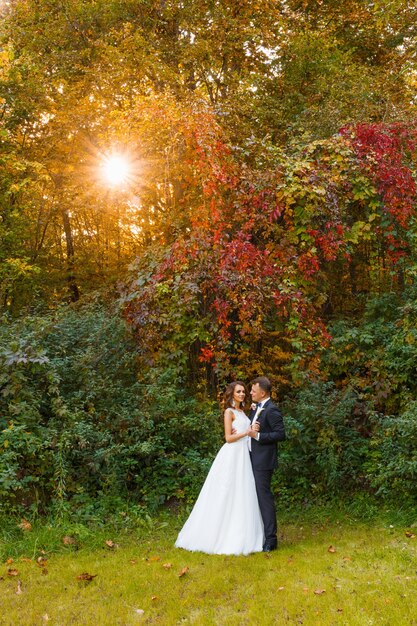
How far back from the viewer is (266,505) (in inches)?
223

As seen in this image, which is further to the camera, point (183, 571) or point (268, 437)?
point (268, 437)

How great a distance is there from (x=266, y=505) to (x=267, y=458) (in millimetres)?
455

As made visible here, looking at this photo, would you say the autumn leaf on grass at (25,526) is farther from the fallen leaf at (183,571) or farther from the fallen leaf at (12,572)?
the fallen leaf at (183,571)

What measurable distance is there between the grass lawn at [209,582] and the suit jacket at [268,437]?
880 millimetres

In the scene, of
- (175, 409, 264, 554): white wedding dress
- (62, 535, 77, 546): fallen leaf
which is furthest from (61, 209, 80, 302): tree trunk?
(175, 409, 264, 554): white wedding dress

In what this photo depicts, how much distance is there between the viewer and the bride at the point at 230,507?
5637 mm

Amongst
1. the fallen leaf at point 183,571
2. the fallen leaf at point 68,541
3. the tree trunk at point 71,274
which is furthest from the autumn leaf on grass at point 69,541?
the tree trunk at point 71,274

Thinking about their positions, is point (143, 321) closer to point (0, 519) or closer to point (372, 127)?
point (0, 519)

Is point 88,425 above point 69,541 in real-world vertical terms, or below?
above

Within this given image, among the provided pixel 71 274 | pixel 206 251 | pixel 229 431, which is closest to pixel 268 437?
pixel 229 431

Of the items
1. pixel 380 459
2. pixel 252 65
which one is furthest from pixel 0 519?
pixel 252 65

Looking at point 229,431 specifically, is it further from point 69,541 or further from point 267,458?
point 69,541

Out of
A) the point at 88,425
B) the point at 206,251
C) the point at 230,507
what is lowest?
the point at 230,507

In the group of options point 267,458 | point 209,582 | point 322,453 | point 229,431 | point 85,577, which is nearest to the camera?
point 209,582
